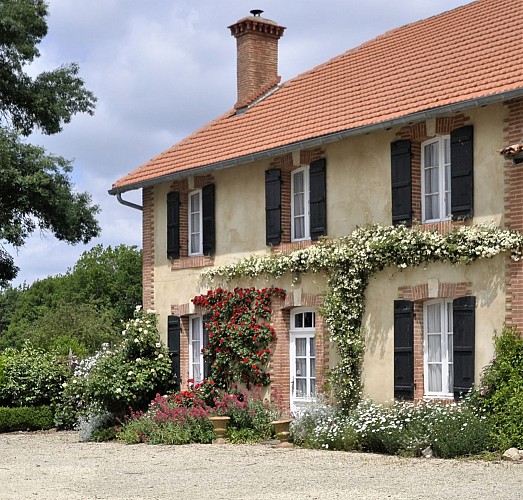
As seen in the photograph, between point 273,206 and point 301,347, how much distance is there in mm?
2720

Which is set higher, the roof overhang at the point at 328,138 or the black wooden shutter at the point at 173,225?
the roof overhang at the point at 328,138

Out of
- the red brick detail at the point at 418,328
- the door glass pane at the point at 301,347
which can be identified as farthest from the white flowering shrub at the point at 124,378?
the red brick detail at the point at 418,328

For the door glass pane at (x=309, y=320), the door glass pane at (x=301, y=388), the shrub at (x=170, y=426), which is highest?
the door glass pane at (x=309, y=320)

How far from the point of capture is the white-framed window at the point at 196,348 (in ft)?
73.5

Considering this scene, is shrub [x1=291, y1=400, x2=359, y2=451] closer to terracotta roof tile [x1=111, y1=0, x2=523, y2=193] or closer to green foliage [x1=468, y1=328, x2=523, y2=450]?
green foliage [x1=468, y1=328, x2=523, y2=450]

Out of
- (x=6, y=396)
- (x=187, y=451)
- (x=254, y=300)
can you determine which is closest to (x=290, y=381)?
(x=254, y=300)

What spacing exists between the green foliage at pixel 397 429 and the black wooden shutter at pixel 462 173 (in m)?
2.98

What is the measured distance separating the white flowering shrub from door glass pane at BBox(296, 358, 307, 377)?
334 centimetres

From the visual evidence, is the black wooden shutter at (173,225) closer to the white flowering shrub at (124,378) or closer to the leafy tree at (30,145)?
the white flowering shrub at (124,378)

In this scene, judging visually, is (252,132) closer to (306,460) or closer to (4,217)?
(306,460)

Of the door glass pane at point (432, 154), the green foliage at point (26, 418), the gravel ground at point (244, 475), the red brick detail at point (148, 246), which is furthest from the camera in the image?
the red brick detail at point (148, 246)

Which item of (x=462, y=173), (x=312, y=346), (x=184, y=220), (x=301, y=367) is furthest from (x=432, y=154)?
(x=184, y=220)

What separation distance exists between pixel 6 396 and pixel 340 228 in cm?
951

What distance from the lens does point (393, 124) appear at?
1733 centimetres
